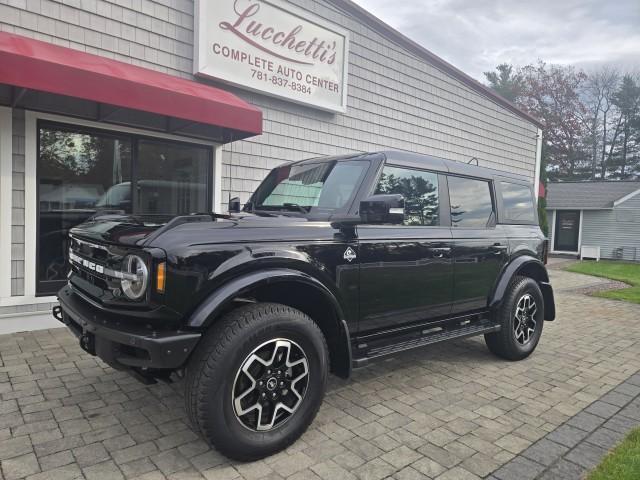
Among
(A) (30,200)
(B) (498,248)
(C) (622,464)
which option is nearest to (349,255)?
(B) (498,248)

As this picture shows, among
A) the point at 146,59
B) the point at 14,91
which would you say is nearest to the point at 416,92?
the point at 146,59

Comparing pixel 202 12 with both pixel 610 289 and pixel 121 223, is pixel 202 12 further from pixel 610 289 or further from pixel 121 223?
pixel 610 289

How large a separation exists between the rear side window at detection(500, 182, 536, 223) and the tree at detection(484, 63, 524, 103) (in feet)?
120

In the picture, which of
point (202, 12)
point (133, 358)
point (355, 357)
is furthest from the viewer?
point (202, 12)

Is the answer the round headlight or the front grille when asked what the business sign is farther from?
the round headlight

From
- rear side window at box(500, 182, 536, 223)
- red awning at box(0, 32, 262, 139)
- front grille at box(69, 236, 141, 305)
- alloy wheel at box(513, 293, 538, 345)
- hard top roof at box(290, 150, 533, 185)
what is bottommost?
alloy wheel at box(513, 293, 538, 345)

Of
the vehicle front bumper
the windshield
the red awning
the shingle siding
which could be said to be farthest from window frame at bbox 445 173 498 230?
the shingle siding

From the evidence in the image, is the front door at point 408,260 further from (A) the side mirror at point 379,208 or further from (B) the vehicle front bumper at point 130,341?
(B) the vehicle front bumper at point 130,341

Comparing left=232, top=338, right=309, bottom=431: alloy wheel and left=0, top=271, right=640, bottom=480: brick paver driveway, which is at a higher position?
left=232, top=338, right=309, bottom=431: alloy wheel

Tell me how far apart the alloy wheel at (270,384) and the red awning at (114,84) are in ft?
11.5

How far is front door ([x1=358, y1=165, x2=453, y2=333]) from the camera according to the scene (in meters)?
3.34

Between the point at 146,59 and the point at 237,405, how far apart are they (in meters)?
5.12

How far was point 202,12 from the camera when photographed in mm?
6355

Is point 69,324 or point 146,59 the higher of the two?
point 146,59
